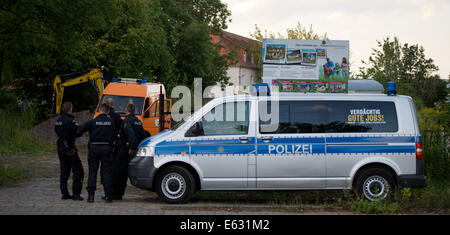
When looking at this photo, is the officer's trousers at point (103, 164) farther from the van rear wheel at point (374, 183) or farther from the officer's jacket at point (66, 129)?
the van rear wheel at point (374, 183)

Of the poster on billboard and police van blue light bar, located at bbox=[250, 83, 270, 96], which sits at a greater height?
the poster on billboard

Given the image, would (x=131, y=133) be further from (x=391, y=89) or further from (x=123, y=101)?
(x=123, y=101)

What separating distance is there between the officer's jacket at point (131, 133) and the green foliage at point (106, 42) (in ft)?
11.8

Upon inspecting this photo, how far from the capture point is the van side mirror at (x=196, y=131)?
9727mm

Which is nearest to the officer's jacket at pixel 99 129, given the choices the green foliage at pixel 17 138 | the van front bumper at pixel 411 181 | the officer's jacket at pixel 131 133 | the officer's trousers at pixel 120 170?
the officer's jacket at pixel 131 133

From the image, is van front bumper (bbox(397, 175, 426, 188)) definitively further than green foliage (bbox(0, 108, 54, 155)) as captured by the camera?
No

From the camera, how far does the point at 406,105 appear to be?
9.84m

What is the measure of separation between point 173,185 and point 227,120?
5.19 feet

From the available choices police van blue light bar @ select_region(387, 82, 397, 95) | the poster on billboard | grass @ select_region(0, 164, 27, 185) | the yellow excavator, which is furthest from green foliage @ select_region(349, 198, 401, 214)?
the yellow excavator

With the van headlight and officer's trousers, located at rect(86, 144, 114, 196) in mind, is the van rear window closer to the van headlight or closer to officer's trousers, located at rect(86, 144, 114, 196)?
the van headlight

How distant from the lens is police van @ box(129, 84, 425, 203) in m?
9.66

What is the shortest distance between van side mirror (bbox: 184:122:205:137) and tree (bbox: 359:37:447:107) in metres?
6.56

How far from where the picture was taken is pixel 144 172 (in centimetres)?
972
